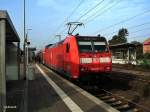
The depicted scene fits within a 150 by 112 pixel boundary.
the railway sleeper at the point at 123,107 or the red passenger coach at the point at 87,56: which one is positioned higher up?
the red passenger coach at the point at 87,56

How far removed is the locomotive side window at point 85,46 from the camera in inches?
845

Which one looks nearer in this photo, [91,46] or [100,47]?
[91,46]

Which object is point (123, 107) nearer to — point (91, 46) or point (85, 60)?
point (85, 60)

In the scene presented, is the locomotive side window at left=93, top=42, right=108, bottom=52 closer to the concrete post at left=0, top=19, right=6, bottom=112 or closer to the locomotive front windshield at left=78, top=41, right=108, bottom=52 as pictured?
the locomotive front windshield at left=78, top=41, right=108, bottom=52

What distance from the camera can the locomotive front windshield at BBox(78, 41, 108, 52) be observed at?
2152cm

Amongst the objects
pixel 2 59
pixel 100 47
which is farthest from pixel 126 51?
pixel 2 59

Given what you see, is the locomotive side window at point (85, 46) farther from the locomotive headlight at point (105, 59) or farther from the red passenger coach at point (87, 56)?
the locomotive headlight at point (105, 59)

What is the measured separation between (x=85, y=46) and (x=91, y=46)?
Result: 0.35 metres

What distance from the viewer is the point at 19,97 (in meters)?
16.0

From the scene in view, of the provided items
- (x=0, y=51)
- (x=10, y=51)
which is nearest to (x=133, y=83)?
(x=10, y=51)

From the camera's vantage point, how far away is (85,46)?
21.7 m

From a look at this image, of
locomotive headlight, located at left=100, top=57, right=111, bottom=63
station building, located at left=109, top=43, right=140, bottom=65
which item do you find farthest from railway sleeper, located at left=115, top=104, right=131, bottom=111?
station building, located at left=109, top=43, right=140, bottom=65

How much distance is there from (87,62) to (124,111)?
7095 millimetres

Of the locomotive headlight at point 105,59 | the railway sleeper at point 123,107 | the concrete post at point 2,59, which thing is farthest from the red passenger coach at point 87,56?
the concrete post at point 2,59
